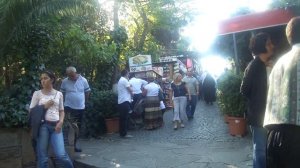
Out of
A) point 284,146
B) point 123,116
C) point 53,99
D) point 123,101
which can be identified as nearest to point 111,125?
point 123,116

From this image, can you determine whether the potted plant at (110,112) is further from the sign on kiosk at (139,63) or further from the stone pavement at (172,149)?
the sign on kiosk at (139,63)

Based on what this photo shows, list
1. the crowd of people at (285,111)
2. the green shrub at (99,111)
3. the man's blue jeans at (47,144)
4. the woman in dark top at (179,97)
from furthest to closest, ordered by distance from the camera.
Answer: the woman in dark top at (179,97) → the green shrub at (99,111) → the man's blue jeans at (47,144) → the crowd of people at (285,111)

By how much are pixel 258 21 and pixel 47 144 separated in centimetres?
632

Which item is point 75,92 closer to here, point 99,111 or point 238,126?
point 99,111

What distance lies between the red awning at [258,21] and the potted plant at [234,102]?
3.92 feet

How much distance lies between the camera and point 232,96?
32.4ft

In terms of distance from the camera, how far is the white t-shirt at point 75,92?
29.6 ft

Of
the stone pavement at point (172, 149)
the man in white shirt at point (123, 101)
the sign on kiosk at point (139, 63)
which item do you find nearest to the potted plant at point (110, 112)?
the stone pavement at point (172, 149)

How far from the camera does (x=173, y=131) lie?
38.7ft

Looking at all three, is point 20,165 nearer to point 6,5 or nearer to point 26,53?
point 26,53

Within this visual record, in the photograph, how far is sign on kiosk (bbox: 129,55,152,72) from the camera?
626 inches

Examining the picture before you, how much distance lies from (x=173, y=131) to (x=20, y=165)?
193 inches

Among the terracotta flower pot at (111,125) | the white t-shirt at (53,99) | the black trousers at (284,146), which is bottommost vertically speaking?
the terracotta flower pot at (111,125)

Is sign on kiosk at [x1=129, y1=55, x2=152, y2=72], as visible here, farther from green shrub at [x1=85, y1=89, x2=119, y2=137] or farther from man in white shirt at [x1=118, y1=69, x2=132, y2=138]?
man in white shirt at [x1=118, y1=69, x2=132, y2=138]
